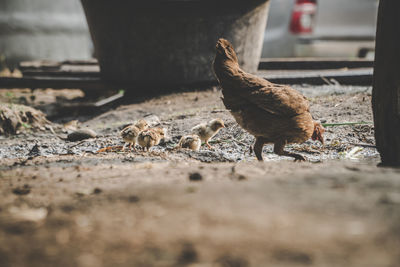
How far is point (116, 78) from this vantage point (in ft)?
19.5

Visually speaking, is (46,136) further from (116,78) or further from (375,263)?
(375,263)

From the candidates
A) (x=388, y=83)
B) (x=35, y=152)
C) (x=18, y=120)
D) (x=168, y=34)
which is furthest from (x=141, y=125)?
(x=388, y=83)

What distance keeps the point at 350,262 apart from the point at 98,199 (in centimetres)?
108

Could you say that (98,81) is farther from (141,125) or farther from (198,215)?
(198,215)

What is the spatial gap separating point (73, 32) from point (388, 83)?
28.8ft

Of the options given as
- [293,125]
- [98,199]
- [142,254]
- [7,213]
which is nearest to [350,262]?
[142,254]

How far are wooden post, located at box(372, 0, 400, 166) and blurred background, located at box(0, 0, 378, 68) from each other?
22.7ft

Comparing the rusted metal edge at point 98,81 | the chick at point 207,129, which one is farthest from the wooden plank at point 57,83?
the chick at point 207,129

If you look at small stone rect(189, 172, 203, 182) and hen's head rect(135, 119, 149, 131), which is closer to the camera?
small stone rect(189, 172, 203, 182)

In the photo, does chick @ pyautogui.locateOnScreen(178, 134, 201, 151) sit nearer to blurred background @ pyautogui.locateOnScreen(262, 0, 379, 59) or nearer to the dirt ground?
the dirt ground

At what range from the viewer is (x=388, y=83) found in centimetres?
239

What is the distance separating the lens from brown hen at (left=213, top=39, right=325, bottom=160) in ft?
9.53

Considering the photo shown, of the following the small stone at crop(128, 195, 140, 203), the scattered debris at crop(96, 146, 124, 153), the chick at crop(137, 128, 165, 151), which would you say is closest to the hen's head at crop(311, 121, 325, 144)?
the chick at crop(137, 128, 165, 151)

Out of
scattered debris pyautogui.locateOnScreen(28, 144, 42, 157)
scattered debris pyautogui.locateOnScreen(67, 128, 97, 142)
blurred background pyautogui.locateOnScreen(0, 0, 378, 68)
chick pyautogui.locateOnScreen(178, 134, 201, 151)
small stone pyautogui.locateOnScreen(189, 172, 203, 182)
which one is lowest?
scattered debris pyautogui.locateOnScreen(28, 144, 42, 157)
